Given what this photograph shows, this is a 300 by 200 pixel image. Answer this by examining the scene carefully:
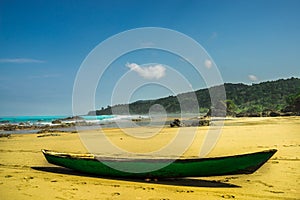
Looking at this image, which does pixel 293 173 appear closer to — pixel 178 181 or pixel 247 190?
pixel 247 190

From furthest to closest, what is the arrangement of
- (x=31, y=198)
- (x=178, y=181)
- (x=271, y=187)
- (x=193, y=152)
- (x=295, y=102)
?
(x=295, y=102) → (x=193, y=152) → (x=178, y=181) → (x=271, y=187) → (x=31, y=198)

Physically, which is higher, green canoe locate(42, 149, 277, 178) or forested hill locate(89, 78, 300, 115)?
forested hill locate(89, 78, 300, 115)

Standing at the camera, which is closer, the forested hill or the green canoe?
the green canoe

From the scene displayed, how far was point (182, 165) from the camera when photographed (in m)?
5.78

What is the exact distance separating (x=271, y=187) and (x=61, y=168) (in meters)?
5.53

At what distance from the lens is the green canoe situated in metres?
5.53

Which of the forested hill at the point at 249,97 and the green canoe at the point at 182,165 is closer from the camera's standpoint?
the green canoe at the point at 182,165

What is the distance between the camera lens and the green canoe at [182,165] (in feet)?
18.1

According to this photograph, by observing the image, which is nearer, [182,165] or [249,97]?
[182,165]

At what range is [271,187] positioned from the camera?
5449mm

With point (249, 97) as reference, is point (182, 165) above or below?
below

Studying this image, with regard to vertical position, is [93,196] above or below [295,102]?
below

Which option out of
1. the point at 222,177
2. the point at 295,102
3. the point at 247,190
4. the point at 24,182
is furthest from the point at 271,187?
the point at 295,102

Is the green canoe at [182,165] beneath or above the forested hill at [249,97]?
beneath
